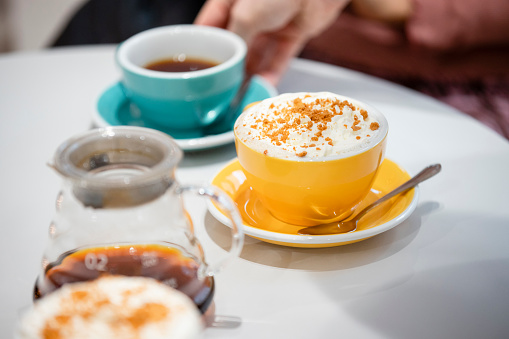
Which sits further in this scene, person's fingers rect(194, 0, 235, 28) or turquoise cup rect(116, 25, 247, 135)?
person's fingers rect(194, 0, 235, 28)

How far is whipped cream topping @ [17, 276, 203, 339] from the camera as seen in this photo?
490 mm

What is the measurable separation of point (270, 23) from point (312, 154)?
68cm

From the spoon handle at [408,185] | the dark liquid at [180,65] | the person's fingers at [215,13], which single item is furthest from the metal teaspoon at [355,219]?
A: the person's fingers at [215,13]

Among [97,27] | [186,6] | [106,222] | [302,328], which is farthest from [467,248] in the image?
[97,27]

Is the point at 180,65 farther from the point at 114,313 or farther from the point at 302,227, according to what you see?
the point at 114,313

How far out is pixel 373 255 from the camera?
2.18 feet

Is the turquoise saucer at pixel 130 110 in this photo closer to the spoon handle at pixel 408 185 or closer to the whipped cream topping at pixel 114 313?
the spoon handle at pixel 408 185

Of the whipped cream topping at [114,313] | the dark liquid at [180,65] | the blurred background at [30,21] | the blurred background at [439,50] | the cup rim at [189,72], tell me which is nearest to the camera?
the whipped cream topping at [114,313]

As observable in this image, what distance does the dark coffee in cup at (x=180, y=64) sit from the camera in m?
1.08

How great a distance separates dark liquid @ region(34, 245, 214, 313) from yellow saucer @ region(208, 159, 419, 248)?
108 millimetres

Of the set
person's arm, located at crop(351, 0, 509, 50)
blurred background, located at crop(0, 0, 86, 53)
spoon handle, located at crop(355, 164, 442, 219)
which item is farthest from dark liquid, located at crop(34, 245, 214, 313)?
blurred background, located at crop(0, 0, 86, 53)

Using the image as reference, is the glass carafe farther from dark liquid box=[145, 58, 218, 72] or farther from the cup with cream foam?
dark liquid box=[145, 58, 218, 72]

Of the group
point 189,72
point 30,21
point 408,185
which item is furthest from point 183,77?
point 30,21

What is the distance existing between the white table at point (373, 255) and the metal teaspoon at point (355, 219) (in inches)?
1.0
